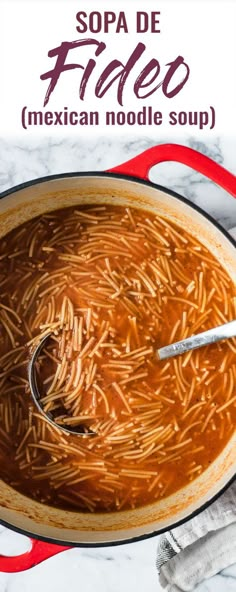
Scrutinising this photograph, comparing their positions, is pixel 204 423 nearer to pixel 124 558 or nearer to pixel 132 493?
pixel 132 493

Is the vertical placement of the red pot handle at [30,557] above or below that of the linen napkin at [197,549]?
above

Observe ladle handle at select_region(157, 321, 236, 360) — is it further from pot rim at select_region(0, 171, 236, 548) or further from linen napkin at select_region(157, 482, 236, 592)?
linen napkin at select_region(157, 482, 236, 592)

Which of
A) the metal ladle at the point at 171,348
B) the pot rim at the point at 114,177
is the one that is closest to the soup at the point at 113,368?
the metal ladle at the point at 171,348

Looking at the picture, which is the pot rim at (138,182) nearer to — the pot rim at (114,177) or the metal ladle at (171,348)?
the pot rim at (114,177)

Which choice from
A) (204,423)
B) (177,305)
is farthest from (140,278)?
(204,423)

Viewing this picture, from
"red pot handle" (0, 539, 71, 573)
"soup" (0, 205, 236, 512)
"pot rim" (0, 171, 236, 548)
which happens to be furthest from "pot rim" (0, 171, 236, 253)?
"red pot handle" (0, 539, 71, 573)

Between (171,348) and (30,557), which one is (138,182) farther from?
(30,557)
